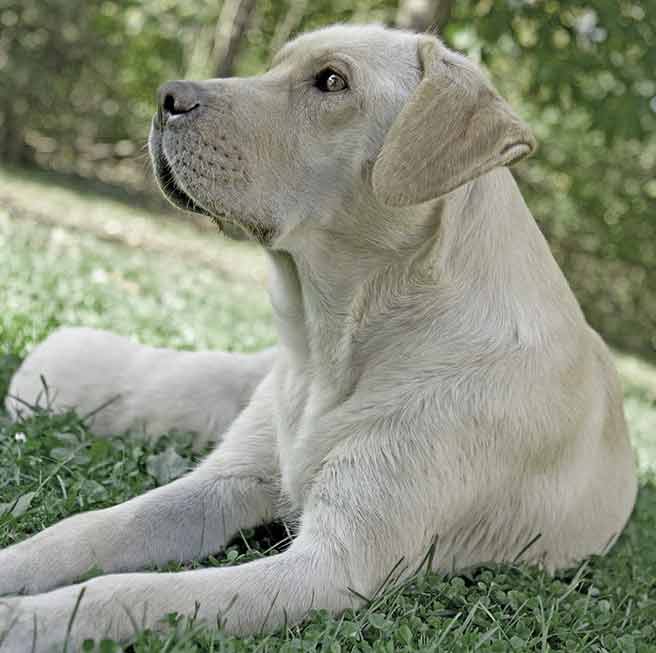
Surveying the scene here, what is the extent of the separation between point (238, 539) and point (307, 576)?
80 centimetres

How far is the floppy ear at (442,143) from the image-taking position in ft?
9.43

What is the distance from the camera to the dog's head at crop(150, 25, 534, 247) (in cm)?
290

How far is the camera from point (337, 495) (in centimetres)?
287

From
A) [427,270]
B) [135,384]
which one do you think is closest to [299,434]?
[427,270]

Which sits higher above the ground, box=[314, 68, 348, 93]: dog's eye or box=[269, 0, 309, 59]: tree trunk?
box=[314, 68, 348, 93]: dog's eye

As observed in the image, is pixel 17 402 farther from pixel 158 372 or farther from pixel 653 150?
pixel 653 150

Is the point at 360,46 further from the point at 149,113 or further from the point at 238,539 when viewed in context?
the point at 149,113

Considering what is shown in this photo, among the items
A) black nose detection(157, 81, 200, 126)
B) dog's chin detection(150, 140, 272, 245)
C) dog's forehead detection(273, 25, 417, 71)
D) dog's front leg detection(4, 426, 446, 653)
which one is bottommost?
dog's front leg detection(4, 426, 446, 653)

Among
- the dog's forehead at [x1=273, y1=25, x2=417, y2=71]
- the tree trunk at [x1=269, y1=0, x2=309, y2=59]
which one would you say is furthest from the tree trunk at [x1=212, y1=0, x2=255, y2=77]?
the dog's forehead at [x1=273, y1=25, x2=417, y2=71]

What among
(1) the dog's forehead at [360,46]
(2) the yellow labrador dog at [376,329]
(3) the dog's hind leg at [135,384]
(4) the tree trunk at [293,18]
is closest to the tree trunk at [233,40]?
(4) the tree trunk at [293,18]

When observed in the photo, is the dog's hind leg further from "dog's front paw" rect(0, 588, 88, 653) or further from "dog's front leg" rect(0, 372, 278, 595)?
"dog's front paw" rect(0, 588, 88, 653)

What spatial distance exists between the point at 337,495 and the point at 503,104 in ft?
4.19

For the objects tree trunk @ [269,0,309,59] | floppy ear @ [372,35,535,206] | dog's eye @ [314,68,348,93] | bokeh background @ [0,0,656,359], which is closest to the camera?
floppy ear @ [372,35,535,206]

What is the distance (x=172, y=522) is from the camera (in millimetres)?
3135
